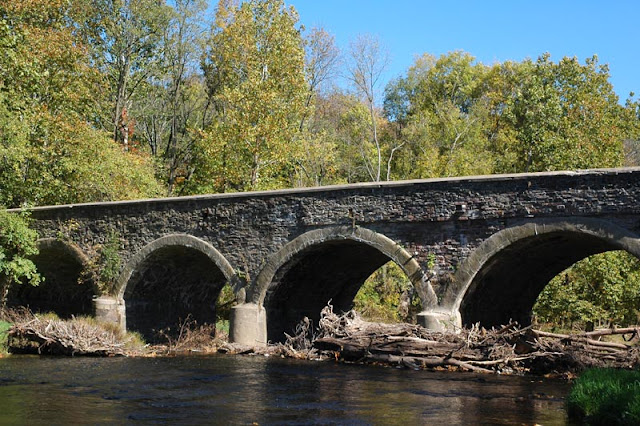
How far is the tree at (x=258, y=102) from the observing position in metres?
32.0

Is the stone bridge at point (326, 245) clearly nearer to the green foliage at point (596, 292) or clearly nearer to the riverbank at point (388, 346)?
the riverbank at point (388, 346)

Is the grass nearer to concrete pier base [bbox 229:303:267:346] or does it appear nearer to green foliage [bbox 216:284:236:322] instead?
concrete pier base [bbox 229:303:267:346]

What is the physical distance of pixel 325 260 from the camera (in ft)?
71.4

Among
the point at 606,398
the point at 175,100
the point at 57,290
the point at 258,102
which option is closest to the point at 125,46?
the point at 175,100

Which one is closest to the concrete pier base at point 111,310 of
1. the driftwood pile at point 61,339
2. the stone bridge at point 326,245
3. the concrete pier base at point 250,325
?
the stone bridge at point 326,245

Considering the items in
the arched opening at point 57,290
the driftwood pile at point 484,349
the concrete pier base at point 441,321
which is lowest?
the driftwood pile at point 484,349

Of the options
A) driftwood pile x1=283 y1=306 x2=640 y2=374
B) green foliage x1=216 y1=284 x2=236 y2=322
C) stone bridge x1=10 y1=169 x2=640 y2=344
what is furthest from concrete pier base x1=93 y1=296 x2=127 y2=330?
driftwood pile x1=283 y1=306 x2=640 y2=374

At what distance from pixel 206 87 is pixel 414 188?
24.7 m

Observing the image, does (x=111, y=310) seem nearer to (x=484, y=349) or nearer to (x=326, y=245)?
(x=326, y=245)

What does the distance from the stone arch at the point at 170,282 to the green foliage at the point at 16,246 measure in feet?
8.58

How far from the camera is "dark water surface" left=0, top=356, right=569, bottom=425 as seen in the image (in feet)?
39.7

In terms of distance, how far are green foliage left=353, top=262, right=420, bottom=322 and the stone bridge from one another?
620cm

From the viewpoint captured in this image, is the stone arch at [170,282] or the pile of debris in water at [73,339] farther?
the stone arch at [170,282]

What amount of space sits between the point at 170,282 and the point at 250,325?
4361mm
